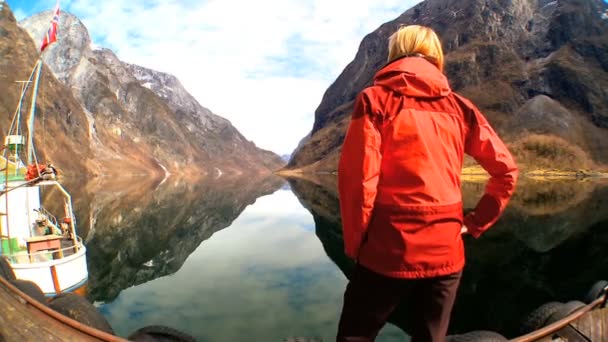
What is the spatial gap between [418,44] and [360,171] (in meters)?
1.27

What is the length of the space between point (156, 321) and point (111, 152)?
186563mm

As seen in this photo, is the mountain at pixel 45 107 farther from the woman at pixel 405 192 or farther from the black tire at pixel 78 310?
the woman at pixel 405 192

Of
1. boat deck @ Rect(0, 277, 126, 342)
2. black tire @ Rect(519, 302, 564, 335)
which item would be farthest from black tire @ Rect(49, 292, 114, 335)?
black tire @ Rect(519, 302, 564, 335)

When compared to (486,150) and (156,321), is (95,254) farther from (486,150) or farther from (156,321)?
(486,150)

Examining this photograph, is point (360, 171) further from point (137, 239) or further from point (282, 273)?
point (137, 239)

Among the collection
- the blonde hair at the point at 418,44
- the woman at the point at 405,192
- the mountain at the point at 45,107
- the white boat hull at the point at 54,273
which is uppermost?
the mountain at the point at 45,107

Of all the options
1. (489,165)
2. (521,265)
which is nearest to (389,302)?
(489,165)

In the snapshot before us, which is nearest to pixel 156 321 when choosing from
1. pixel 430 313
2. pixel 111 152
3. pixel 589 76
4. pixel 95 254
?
pixel 430 313

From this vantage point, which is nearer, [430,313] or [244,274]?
[430,313]

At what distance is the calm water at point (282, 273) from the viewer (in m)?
13.5

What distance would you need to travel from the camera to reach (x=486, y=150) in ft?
11.8

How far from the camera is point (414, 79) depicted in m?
3.25

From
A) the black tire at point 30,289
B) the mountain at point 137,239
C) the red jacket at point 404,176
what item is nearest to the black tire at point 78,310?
the black tire at point 30,289

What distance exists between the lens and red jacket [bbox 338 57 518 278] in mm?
3197
